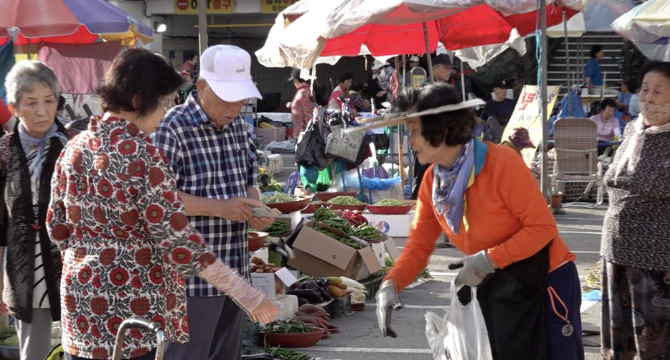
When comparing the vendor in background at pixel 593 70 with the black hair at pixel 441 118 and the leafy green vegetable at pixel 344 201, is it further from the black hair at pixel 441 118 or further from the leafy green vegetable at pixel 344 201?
the black hair at pixel 441 118

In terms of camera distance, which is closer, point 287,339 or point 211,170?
point 211,170

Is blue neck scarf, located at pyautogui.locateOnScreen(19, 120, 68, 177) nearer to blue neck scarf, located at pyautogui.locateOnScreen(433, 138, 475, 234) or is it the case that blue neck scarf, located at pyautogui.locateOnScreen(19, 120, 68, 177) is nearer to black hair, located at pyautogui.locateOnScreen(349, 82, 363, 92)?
blue neck scarf, located at pyautogui.locateOnScreen(433, 138, 475, 234)

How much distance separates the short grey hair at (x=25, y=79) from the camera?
14.6 feet

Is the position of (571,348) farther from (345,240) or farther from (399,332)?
(345,240)

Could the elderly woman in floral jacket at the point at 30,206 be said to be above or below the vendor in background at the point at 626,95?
below

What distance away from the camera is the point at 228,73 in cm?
418

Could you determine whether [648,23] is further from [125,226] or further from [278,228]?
[125,226]

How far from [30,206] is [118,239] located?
129 cm

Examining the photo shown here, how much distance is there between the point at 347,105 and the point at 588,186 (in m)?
4.22

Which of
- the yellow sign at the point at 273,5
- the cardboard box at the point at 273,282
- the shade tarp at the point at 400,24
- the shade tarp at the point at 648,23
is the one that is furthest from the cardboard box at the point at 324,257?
the yellow sign at the point at 273,5

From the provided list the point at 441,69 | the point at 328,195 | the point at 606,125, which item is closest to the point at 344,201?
the point at 328,195

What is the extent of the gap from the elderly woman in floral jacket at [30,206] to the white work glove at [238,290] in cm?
133

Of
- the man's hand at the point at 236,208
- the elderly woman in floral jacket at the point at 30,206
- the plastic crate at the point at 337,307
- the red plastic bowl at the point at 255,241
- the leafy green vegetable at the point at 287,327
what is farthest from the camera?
the plastic crate at the point at 337,307

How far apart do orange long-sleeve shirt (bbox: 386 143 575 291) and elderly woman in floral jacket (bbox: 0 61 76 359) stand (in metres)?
1.80
